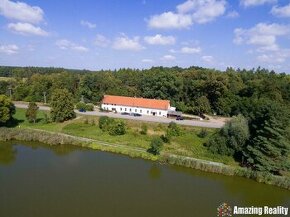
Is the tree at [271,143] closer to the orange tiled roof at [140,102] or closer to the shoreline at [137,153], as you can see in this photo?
the shoreline at [137,153]

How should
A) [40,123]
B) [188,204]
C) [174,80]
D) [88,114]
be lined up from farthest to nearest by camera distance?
[174,80] < [88,114] < [40,123] < [188,204]

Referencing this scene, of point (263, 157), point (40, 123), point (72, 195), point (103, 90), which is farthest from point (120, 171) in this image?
point (103, 90)

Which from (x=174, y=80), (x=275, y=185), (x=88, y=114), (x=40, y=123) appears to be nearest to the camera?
(x=275, y=185)

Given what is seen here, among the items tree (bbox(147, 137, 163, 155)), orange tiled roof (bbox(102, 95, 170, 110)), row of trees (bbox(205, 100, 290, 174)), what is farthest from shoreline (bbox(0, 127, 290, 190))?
orange tiled roof (bbox(102, 95, 170, 110))

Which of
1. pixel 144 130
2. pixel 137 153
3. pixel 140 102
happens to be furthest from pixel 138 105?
pixel 137 153

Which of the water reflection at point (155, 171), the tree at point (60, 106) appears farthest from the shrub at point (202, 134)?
the tree at point (60, 106)

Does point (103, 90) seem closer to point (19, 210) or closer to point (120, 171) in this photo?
point (120, 171)

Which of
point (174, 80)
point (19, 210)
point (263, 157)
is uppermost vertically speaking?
point (174, 80)

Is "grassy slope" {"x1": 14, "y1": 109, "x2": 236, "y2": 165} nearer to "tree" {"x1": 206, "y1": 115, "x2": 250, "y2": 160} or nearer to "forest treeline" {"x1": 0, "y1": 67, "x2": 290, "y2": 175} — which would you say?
"tree" {"x1": 206, "y1": 115, "x2": 250, "y2": 160}
